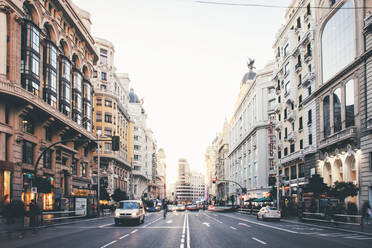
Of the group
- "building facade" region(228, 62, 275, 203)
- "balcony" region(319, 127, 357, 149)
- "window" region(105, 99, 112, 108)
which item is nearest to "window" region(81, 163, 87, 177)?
"window" region(105, 99, 112, 108)

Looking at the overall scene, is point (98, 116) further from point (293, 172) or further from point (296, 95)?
point (296, 95)

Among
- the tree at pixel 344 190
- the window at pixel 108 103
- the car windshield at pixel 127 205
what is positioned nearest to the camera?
the car windshield at pixel 127 205

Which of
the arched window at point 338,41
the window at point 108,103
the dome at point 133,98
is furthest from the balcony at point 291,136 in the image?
the dome at point 133,98

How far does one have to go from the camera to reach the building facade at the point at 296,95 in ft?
146

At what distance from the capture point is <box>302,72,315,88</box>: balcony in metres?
43.7

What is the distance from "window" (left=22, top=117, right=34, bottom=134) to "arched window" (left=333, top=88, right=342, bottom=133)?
29523 millimetres

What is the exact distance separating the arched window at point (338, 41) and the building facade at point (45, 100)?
78.1 ft

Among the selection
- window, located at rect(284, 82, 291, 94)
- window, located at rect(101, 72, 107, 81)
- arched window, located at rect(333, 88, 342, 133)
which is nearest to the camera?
arched window, located at rect(333, 88, 342, 133)

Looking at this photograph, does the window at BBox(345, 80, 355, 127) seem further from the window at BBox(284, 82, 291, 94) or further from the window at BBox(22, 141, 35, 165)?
the window at BBox(22, 141, 35, 165)

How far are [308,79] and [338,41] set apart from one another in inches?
314

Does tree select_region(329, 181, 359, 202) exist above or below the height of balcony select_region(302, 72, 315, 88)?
below

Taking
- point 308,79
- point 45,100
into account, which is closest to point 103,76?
point 45,100

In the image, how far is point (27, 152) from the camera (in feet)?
123

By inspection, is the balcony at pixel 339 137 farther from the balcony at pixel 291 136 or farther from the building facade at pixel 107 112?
the building facade at pixel 107 112
